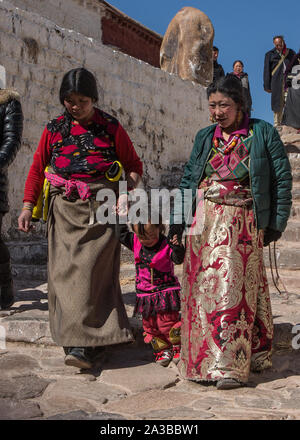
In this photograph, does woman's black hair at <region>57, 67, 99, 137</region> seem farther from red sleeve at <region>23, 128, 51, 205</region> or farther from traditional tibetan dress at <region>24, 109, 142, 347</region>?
red sleeve at <region>23, 128, 51, 205</region>

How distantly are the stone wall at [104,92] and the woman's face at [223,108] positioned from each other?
4221 mm

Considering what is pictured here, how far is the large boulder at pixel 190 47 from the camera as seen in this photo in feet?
40.0

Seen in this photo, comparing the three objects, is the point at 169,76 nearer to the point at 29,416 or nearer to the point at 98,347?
→ the point at 98,347

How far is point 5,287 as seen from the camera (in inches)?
176

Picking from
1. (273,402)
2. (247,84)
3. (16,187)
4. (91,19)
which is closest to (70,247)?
(273,402)

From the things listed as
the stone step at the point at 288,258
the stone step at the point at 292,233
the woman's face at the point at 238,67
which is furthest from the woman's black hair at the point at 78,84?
the woman's face at the point at 238,67

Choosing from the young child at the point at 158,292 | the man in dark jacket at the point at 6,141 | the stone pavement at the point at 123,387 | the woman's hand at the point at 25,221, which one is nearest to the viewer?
the stone pavement at the point at 123,387

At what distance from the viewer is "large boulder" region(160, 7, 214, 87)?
12.2 m

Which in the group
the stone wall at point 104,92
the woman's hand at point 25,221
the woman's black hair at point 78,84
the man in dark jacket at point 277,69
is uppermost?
the man in dark jacket at point 277,69

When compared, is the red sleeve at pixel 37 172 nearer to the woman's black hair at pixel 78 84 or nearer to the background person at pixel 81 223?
the background person at pixel 81 223

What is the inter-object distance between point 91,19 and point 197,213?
564 inches

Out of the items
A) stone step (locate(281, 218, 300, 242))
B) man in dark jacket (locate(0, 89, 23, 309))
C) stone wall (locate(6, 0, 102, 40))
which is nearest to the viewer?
man in dark jacket (locate(0, 89, 23, 309))

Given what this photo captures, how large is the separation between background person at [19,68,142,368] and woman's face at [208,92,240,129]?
66cm

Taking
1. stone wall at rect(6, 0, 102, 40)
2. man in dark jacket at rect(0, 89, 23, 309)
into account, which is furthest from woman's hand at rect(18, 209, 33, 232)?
stone wall at rect(6, 0, 102, 40)
